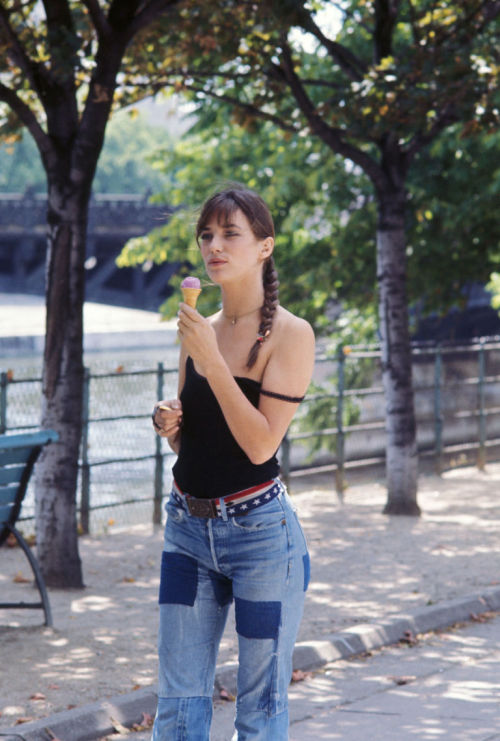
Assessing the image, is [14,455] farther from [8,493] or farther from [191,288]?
[191,288]

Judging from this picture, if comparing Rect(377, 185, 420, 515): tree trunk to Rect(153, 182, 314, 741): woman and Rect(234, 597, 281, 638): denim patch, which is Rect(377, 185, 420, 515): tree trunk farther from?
Rect(234, 597, 281, 638): denim patch

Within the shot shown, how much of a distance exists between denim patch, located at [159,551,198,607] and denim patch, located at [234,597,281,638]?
137 millimetres


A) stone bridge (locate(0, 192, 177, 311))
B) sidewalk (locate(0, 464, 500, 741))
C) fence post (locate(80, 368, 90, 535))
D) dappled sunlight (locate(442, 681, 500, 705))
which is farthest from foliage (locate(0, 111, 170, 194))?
dappled sunlight (locate(442, 681, 500, 705))

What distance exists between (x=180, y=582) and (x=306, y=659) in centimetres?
320

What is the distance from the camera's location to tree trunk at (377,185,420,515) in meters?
11.4

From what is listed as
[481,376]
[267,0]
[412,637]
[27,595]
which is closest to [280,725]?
[412,637]

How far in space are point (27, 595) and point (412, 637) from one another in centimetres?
236

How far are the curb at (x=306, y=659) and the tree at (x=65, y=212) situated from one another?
211cm

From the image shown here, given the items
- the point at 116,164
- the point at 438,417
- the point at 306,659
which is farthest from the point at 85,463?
the point at 116,164

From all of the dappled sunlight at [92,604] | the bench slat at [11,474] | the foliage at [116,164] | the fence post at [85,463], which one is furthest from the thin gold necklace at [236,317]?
the foliage at [116,164]

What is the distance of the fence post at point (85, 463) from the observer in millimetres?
10461

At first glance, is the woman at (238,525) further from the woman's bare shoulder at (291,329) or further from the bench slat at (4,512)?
the bench slat at (4,512)

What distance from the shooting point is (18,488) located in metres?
6.79

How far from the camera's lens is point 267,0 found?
9.21 m
